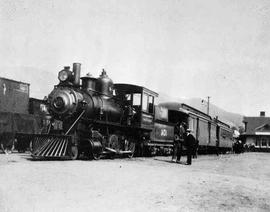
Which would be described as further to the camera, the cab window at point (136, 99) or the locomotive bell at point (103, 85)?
the cab window at point (136, 99)

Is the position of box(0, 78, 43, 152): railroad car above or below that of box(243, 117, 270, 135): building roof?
below


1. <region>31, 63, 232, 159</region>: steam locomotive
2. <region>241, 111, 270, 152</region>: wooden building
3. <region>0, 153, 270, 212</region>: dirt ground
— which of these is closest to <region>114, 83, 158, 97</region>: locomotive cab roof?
<region>31, 63, 232, 159</region>: steam locomotive

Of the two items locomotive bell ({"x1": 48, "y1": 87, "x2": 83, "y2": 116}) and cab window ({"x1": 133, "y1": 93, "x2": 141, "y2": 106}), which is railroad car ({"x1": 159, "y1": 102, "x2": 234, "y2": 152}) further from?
locomotive bell ({"x1": 48, "y1": 87, "x2": 83, "y2": 116})

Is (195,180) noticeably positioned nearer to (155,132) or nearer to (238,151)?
(155,132)

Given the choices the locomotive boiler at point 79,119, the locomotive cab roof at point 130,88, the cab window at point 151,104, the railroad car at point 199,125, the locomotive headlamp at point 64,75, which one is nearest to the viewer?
the locomotive boiler at point 79,119

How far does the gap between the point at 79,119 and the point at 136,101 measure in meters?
4.42

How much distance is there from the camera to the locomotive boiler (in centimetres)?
1392

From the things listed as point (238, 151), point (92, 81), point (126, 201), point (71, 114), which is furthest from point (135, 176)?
point (238, 151)

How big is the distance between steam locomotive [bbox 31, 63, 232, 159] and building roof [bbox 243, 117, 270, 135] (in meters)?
52.9

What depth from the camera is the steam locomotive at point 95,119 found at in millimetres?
13977

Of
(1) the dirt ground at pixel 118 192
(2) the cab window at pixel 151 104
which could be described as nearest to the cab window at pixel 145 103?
(2) the cab window at pixel 151 104

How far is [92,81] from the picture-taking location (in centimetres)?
1602

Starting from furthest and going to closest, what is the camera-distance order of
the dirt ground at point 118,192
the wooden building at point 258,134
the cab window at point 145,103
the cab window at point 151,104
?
the wooden building at point 258,134 → the cab window at point 151,104 → the cab window at point 145,103 → the dirt ground at point 118,192

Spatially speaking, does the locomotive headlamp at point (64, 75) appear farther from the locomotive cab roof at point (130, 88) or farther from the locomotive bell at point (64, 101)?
the locomotive cab roof at point (130, 88)
